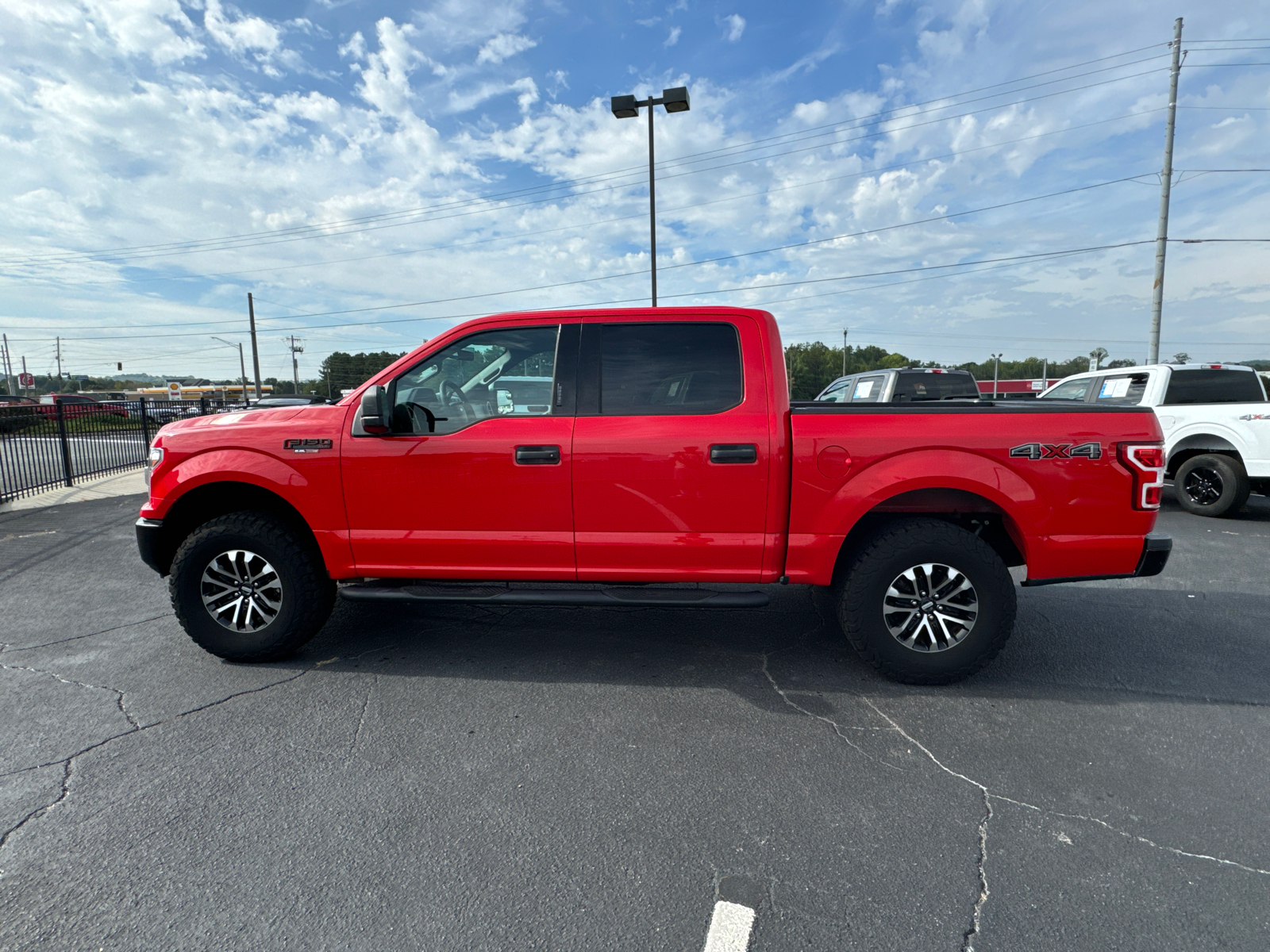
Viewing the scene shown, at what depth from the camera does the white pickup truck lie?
7.65 metres

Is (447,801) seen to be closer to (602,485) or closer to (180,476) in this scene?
(602,485)

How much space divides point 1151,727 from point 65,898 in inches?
172

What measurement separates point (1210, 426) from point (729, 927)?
9.09 meters

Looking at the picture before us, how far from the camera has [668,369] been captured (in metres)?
3.71

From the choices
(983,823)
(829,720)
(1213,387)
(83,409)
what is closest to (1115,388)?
(1213,387)

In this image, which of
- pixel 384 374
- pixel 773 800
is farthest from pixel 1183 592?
pixel 384 374

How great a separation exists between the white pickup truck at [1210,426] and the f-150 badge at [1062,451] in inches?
218

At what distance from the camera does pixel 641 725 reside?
3156 mm

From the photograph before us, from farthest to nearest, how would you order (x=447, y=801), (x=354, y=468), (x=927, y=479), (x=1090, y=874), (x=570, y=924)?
(x=354, y=468)
(x=927, y=479)
(x=447, y=801)
(x=1090, y=874)
(x=570, y=924)

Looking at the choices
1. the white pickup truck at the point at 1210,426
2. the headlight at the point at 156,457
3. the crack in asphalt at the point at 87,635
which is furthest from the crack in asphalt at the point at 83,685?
the white pickup truck at the point at 1210,426

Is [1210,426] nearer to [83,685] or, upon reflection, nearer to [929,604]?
[929,604]

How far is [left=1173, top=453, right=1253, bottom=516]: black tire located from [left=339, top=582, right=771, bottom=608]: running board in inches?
303

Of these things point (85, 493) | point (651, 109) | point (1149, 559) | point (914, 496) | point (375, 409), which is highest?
point (651, 109)

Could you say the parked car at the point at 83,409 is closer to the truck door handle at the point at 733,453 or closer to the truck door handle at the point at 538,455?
the truck door handle at the point at 538,455
